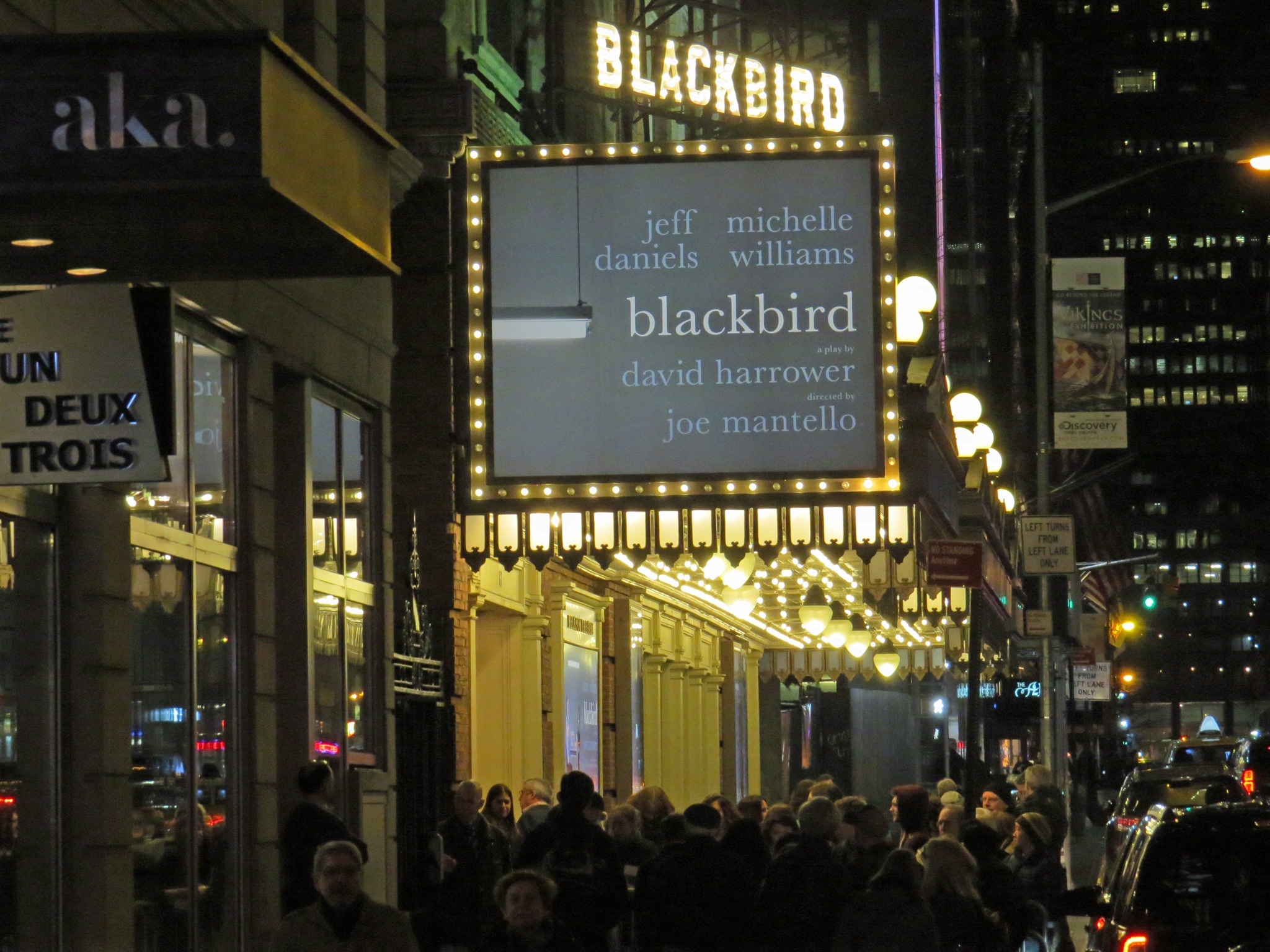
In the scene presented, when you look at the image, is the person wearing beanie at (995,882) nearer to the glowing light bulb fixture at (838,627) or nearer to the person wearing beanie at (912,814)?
the person wearing beanie at (912,814)

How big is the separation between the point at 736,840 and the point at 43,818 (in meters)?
3.86

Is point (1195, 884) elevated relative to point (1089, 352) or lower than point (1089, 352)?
lower

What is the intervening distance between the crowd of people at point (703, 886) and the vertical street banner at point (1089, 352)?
45.7 feet

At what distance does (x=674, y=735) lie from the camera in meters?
33.7

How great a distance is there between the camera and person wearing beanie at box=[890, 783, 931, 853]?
12.6 meters

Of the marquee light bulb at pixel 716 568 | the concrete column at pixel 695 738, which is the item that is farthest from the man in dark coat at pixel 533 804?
the concrete column at pixel 695 738

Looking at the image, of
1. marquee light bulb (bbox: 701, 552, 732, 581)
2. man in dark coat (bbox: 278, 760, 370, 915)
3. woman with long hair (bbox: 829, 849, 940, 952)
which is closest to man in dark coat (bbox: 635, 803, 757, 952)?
woman with long hair (bbox: 829, 849, 940, 952)

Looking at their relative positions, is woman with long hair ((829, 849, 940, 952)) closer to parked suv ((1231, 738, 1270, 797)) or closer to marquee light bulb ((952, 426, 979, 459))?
marquee light bulb ((952, 426, 979, 459))

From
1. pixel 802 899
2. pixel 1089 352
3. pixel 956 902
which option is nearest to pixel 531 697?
pixel 1089 352

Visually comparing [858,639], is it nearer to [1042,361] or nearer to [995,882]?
[1042,361]

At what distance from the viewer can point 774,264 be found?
1744cm

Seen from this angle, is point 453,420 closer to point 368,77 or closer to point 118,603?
point 368,77

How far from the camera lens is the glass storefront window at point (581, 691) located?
24.2 meters

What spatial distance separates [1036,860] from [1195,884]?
12.3ft
